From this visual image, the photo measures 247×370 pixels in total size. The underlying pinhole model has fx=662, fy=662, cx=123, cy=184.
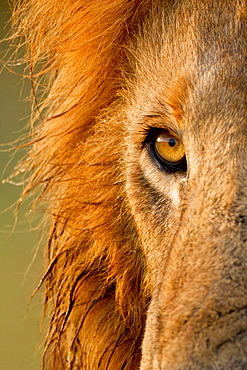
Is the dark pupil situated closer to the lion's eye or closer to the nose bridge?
the lion's eye

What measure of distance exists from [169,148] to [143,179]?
142 millimetres

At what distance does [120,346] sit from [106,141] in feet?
2.41

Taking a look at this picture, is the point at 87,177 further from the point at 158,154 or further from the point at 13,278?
the point at 13,278

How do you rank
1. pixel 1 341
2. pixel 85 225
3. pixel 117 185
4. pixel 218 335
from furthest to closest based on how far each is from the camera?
pixel 1 341 < pixel 85 225 < pixel 117 185 < pixel 218 335

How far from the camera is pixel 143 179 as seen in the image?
6.41 ft

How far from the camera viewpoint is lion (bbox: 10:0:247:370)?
141 cm

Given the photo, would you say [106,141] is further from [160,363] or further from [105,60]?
[160,363]

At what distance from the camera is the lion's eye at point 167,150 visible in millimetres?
1805

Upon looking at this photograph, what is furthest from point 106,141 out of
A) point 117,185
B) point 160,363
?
point 160,363

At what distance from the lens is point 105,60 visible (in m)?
2.18

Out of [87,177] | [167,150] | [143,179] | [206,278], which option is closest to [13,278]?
[87,177]

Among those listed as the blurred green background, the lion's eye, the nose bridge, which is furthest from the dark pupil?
the blurred green background

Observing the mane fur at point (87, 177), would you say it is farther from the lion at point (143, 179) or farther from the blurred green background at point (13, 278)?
the blurred green background at point (13, 278)

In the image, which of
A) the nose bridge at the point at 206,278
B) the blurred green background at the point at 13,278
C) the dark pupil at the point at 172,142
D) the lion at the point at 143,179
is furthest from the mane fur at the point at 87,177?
the blurred green background at the point at 13,278
